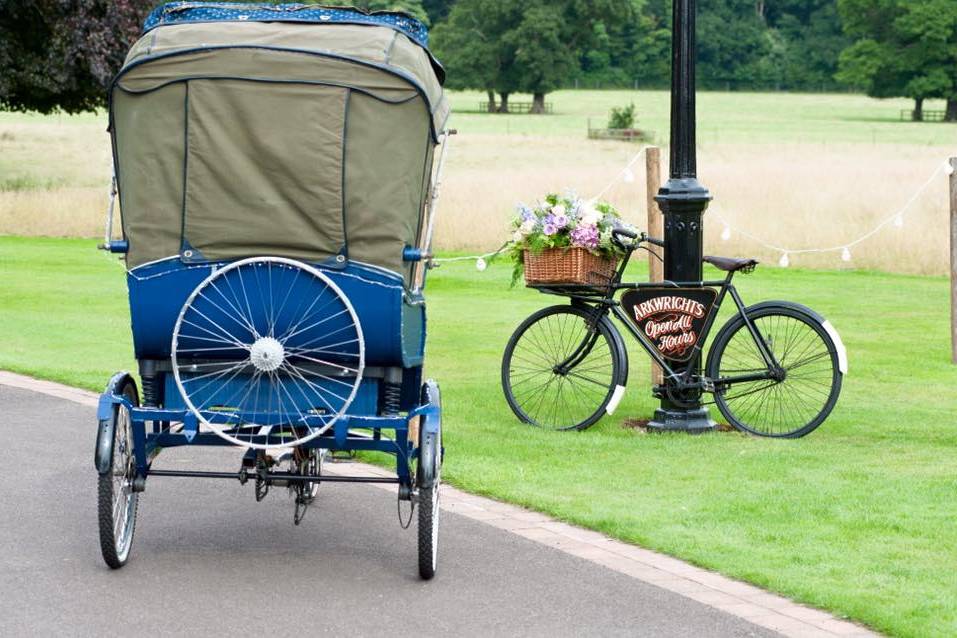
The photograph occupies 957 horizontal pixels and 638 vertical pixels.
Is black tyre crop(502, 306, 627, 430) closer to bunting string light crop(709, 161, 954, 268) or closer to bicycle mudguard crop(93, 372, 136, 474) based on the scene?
bicycle mudguard crop(93, 372, 136, 474)

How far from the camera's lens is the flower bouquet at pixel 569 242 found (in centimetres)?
998

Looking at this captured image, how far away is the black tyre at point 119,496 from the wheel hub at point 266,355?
595mm

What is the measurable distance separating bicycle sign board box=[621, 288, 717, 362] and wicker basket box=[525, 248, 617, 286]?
22cm

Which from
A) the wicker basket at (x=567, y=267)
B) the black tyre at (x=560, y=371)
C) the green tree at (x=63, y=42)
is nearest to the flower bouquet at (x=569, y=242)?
the wicker basket at (x=567, y=267)

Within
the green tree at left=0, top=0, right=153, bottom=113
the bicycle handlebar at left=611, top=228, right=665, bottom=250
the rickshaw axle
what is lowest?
the rickshaw axle

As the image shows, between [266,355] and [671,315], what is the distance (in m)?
4.18

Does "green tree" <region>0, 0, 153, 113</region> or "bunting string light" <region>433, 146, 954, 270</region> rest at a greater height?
"green tree" <region>0, 0, 153, 113</region>

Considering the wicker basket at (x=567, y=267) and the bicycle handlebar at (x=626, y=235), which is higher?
the bicycle handlebar at (x=626, y=235)

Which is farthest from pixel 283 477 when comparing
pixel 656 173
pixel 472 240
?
pixel 472 240

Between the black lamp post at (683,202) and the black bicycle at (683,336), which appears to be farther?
the black lamp post at (683,202)

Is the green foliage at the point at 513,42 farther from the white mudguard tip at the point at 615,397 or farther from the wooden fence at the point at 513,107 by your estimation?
the white mudguard tip at the point at 615,397

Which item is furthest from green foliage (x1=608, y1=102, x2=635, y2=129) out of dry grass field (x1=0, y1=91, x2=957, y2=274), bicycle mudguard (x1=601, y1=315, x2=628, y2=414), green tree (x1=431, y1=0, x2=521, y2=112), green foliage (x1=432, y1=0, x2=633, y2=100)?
bicycle mudguard (x1=601, y1=315, x2=628, y2=414)

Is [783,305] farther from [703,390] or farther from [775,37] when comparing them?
[775,37]

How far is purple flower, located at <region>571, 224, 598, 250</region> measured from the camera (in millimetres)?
9938
